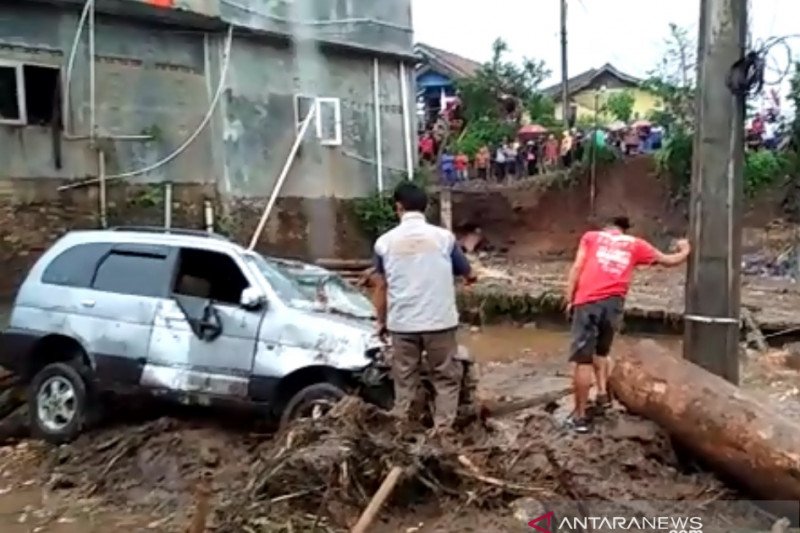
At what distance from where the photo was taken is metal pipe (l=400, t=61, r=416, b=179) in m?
23.0

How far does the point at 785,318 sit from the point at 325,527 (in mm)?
12575

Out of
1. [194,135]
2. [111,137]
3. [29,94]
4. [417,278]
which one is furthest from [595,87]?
[417,278]

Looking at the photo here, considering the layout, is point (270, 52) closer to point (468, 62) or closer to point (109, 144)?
point (109, 144)

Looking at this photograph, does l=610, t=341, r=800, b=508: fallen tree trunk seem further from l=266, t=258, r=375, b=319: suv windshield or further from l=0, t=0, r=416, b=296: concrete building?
l=0, t=0, r=416, b=296: concrete building

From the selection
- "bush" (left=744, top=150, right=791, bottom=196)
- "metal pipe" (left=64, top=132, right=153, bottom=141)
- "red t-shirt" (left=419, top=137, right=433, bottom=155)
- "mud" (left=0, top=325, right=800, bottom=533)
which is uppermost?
"red t-shirt" (left=419, top=137, right=433, bottom=155)

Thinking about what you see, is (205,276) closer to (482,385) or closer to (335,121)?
(482,385)

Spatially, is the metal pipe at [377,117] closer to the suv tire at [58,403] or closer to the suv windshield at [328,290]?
the suv windshield at [328,290]

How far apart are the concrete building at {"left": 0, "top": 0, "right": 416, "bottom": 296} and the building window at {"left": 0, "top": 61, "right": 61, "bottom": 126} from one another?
0.02 m

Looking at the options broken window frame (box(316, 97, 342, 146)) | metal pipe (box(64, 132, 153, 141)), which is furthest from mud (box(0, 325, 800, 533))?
broken window frame (box(316, 97, 342, 146))

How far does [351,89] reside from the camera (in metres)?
21.6

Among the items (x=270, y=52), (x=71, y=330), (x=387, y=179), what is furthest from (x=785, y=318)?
(x=71, y=330)

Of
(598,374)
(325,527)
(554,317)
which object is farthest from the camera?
(554,317)

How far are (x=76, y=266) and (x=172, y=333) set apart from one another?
4.60 ft

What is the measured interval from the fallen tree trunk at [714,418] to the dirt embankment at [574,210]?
1898cm
